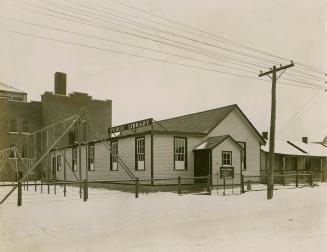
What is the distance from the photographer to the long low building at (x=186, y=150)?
22.2 metres

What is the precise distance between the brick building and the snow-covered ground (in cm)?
2426

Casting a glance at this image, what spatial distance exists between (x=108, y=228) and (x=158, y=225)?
1.44 metres

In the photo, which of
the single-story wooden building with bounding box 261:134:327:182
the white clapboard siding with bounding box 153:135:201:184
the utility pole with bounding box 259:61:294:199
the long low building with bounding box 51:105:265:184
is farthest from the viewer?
the single-story wooden building with bounding box 261:134:327:182

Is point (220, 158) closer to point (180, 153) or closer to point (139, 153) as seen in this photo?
point (180, 153)

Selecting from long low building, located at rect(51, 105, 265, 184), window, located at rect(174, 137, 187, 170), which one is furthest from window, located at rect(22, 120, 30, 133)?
window, located at rect(174, 137, 187, 170)

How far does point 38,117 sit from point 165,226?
3336 centimetres

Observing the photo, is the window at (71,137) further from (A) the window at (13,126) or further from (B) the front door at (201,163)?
(B) the front door at (201,163)

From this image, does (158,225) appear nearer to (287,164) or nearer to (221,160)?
(221,160)

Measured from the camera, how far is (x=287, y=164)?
36.6 meters

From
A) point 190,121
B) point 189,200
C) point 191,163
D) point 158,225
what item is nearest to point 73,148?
point 190,121

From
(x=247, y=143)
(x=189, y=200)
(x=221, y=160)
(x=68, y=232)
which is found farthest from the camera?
(x=247, y=143)

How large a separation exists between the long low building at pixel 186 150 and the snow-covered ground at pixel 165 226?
5.26 meters

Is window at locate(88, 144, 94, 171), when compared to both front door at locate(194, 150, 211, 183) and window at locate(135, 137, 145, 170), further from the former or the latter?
front door at locate(194, 150, 211, 183)

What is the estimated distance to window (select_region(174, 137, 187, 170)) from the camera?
22984 millimetres
